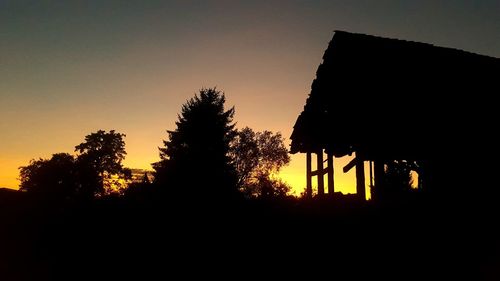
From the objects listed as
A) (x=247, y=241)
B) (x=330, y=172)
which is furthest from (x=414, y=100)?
(x=247, y=241)

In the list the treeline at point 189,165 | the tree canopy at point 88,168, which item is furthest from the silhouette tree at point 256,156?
the tree canopy at point 88,168

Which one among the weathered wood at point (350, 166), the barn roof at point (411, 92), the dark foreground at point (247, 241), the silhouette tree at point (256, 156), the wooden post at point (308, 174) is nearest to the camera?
the dark foreground at point (247, 241)

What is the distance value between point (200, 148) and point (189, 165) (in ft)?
7.79

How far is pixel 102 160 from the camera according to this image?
2233 inches

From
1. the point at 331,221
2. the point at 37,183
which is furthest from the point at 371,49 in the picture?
the point at 37,183

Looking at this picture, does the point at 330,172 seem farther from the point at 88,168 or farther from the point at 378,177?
the point at 88,168

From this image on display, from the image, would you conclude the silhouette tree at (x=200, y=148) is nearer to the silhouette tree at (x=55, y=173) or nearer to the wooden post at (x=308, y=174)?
the wooden post at (x=308, y=174)

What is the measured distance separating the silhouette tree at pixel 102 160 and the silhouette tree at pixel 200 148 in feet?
102

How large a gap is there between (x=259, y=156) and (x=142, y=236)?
40.4m

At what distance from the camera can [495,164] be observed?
7777 mm

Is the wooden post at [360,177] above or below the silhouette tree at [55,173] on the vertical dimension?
below

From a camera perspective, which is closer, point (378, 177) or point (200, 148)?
point (378, 177)

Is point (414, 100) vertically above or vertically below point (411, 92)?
below

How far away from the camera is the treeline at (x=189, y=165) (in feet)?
46.1
